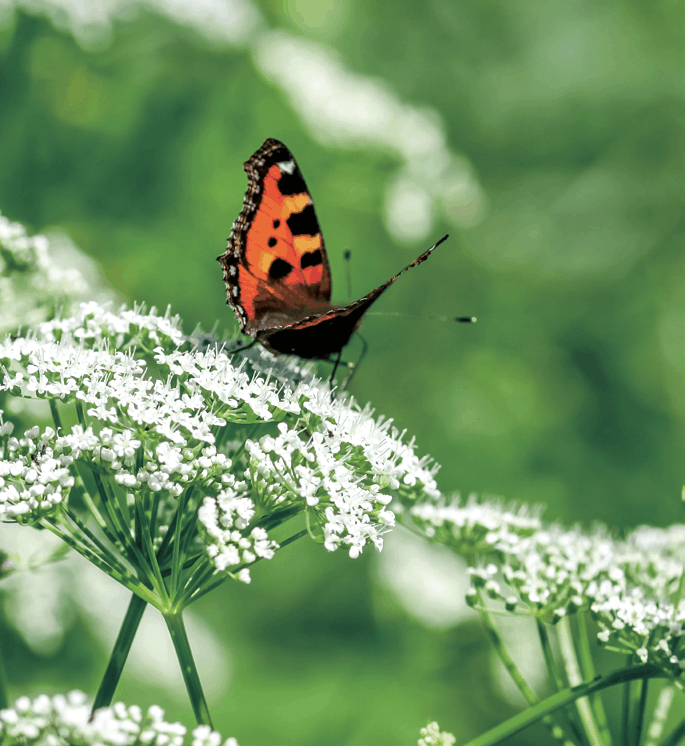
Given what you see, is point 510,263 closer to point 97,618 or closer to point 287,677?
point 287,677

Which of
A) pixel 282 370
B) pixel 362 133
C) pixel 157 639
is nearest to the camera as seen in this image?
pixel 282 370

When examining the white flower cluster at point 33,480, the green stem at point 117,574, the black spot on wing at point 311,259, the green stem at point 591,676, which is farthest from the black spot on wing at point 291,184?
the green stem at point 591,676

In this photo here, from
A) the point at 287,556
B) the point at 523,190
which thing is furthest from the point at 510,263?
the point at 287,556

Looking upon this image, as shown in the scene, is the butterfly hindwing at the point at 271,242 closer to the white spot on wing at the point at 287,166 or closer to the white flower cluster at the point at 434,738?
the white spot on wing at the point at 287,166

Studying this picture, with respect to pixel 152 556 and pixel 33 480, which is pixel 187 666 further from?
pixel 33 480

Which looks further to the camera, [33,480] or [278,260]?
[278,260]

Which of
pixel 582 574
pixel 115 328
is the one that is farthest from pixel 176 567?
pixel 582 574

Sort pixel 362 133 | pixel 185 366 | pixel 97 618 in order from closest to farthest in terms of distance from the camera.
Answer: pixel 185 366 → pixel 97 618 → pixel 362 133
